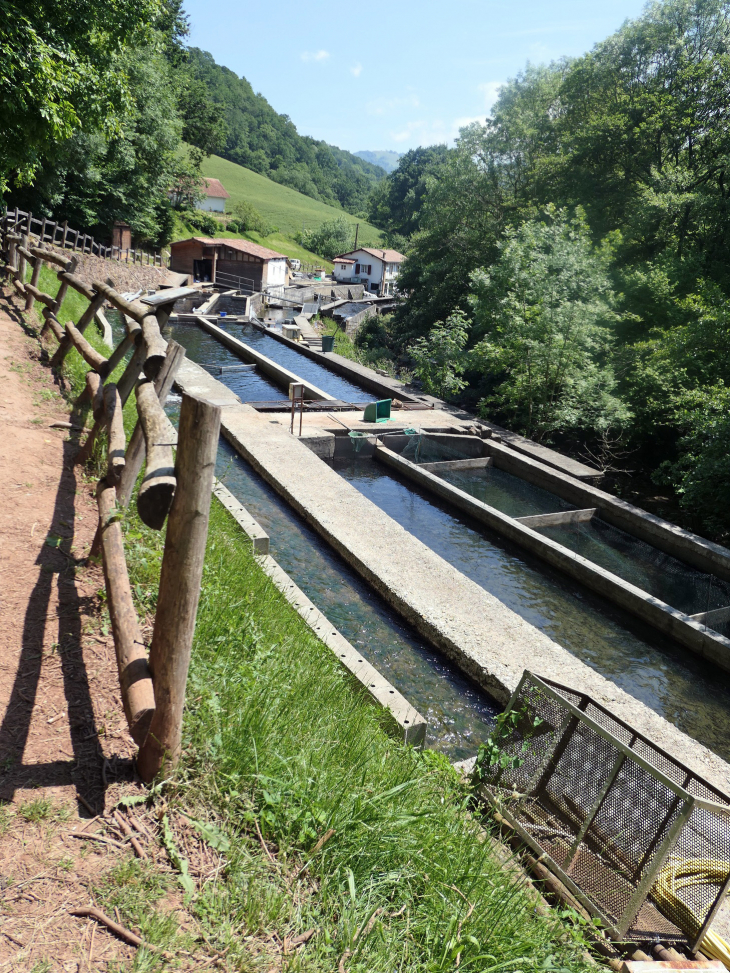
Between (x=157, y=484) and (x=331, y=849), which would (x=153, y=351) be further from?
(x=331, y=849)

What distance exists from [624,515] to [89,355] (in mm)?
9974

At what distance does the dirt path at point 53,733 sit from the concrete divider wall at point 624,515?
1011cm

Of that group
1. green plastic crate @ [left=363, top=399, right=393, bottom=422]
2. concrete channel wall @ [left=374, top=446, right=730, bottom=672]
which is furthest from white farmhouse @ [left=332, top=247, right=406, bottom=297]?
concrete channel wall @ [left=374, top=446, right=730, bottom=672]

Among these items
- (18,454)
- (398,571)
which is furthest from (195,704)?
(398,571)

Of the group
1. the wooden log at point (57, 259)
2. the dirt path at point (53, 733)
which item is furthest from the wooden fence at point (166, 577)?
the wooden log at point (57, 259)

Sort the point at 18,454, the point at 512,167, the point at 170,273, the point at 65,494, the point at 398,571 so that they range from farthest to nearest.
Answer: the point at 170,273
the point at 512,167
the point at 398,571
the point at 18,454
the point at 65,494

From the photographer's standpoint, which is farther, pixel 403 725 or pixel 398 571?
pixel 398 571

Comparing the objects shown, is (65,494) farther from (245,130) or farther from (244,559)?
(245,130)

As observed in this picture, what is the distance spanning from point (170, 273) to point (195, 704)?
37121mm

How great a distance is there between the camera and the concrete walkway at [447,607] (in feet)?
20.6

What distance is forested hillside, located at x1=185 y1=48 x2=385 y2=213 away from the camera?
4756 inches

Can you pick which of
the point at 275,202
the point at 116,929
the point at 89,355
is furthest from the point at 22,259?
the point at 275,202

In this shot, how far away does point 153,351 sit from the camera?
4.17 m

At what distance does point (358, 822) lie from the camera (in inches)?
110
